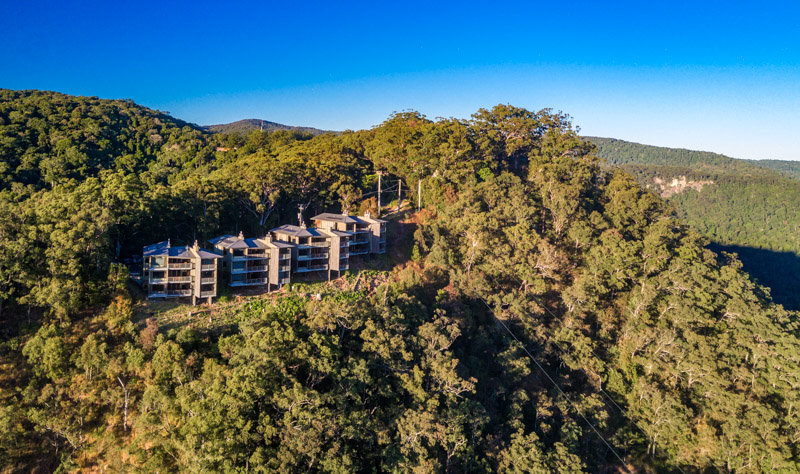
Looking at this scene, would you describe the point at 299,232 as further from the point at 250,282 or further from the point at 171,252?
the point at 171,252

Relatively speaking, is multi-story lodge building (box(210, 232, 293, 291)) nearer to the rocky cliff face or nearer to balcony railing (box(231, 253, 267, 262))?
balcony railing (box(231, 253, 267, 262))

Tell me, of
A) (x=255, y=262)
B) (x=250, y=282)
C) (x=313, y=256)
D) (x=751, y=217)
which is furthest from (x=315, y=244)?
(x=751, y=217)

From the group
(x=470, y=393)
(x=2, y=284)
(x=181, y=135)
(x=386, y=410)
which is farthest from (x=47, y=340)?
(x=181, y=135)

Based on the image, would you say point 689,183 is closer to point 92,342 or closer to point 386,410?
point 386,410

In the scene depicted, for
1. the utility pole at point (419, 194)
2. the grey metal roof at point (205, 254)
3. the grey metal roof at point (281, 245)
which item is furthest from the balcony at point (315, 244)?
the utility pole at point (419, 194)

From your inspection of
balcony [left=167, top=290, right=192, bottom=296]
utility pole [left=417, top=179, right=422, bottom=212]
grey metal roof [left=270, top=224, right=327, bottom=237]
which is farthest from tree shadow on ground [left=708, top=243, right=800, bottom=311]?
balcony [left=167, top=290, right=192, bottom=296]

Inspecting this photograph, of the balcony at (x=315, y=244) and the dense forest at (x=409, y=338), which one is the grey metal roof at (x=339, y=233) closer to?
the balcony at (x=315, y=244)

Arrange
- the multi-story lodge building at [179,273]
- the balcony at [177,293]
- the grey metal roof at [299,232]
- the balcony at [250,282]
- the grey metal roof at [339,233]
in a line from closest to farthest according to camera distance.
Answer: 1. the multi-story lodge building at [179,273]
2. the balcony at [177,293]
3. the balcony at [250,282]
4. the grey metal roof at [299,232]
5. the grey metal roof at [339,233]
